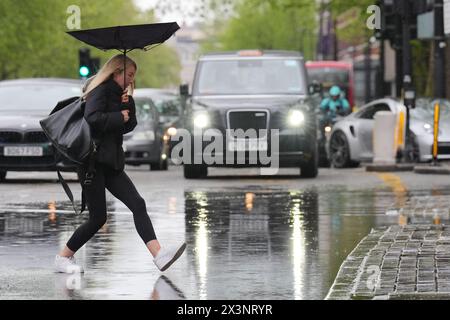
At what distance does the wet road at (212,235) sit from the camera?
1048 centimetres

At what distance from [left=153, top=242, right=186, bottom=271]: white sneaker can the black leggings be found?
338mm

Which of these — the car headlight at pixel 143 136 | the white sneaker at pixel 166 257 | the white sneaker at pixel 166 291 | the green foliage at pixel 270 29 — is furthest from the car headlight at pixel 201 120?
the green foliage at pixel 270 29

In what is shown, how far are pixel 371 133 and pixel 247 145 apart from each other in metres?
6.49

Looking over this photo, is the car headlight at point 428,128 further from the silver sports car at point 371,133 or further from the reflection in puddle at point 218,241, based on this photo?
the reflection in puddle at point 218,241

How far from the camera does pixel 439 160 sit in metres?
29.1

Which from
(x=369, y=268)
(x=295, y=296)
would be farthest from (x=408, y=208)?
(x=295, y=296)

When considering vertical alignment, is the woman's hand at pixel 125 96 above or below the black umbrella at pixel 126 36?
below

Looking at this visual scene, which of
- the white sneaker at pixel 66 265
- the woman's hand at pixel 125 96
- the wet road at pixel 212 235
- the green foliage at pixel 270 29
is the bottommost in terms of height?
the wet road at pixel 212 235

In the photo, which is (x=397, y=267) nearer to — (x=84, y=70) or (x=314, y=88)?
(x=314, y=88)

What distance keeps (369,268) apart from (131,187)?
6.03 feet

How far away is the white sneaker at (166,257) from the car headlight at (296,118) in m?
13.0

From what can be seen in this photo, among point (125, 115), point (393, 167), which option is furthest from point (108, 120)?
point (393, 167)

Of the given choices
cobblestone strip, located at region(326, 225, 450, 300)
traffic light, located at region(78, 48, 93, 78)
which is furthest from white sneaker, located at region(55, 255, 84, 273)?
traffic light, located at region(78, 48, 93, 78)

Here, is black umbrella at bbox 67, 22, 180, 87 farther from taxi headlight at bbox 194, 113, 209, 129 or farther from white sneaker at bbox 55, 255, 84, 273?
taxi headlight at bbox 194, 113, 209, 129
